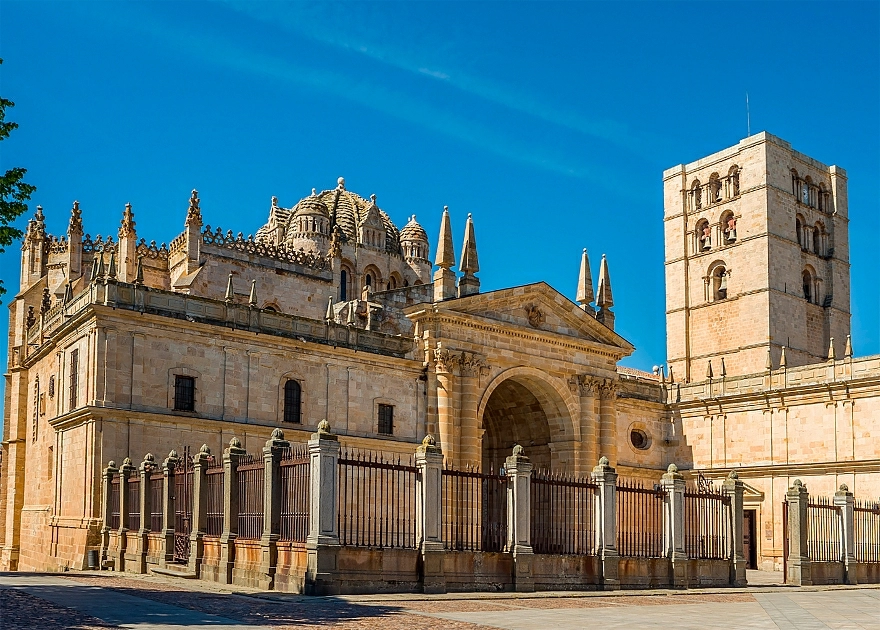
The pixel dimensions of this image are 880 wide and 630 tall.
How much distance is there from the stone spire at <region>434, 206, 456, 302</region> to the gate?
14.7 meters

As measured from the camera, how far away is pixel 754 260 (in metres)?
56.7

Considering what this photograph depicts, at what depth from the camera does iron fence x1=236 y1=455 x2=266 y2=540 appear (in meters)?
21.3

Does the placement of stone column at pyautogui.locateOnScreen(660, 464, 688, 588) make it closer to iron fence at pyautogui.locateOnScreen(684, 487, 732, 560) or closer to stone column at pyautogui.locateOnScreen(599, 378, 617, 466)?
iron fence at pyautogui.locateOnScreen(684, 487, 732, 560)

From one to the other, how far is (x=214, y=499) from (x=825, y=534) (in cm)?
1860

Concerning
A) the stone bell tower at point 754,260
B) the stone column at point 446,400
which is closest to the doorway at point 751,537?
the stone column at point 446,400

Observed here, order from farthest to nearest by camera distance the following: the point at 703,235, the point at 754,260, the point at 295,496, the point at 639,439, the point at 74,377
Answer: the point at 703,235
the point at 754,260
the point at 639,439
the point at 74,377
the point at 295,496

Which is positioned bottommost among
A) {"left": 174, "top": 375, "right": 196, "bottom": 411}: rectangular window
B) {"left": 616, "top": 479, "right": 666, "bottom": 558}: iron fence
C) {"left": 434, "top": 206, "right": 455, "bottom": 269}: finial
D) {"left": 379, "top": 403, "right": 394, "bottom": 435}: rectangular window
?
{"left": 616, "top": 479, "right": 666, "bottom": 558}: iron fence

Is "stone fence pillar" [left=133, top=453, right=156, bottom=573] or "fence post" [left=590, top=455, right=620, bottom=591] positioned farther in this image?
"stone fence pillar" [left=133, top=453, right=156, bottom=573]

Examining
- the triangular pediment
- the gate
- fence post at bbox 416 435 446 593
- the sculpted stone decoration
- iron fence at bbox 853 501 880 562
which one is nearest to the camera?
fence post at bbox 416 435 446 593

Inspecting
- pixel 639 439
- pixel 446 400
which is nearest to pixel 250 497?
pixel 446 400

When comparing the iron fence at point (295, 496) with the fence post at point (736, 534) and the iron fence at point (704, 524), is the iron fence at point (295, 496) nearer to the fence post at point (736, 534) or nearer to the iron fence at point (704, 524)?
the iron fence at point (704, 524)

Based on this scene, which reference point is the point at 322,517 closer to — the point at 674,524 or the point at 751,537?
the point at 674,524

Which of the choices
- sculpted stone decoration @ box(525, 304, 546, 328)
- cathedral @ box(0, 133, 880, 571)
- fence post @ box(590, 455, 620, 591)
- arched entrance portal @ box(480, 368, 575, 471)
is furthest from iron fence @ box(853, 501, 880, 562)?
sculpted stone decoration @ box(525, 304, 546, 328)

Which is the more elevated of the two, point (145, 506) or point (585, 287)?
point (585, 287)
